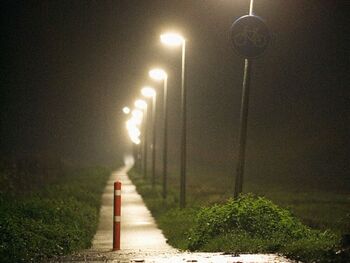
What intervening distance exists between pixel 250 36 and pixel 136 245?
5.68 metres

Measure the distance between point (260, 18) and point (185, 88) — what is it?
11.5 m

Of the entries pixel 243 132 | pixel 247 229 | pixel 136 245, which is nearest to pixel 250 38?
pixel 243 132

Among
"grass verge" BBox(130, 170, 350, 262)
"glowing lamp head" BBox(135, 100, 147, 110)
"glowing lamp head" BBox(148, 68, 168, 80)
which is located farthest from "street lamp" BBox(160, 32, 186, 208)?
"glowing lamp head" BBox(135, 100, 147, 110)

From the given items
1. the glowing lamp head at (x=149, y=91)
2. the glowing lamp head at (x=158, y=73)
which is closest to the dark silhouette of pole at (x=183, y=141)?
the glowing lamp head at (x=158, y=73)

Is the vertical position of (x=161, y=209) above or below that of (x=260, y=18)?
below

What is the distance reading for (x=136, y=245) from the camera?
60.3 ft

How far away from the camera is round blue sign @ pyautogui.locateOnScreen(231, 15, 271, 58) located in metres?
17.9

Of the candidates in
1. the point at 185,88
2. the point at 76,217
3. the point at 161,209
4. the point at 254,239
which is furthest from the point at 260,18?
the point at 161,209

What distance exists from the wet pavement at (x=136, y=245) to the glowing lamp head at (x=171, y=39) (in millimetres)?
6691

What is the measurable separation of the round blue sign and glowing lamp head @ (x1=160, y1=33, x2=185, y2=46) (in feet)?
36.5

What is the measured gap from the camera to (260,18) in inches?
704

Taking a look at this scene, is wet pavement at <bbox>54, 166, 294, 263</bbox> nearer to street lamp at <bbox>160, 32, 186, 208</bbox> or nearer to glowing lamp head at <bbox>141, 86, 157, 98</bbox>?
street lamp at <bbox>160, 32, 186, 208</bbox>

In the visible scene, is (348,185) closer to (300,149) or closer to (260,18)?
(260,18)

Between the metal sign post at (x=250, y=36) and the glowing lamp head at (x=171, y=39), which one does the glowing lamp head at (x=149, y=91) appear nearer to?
the glowing lamp head at (x=171, y=39)
